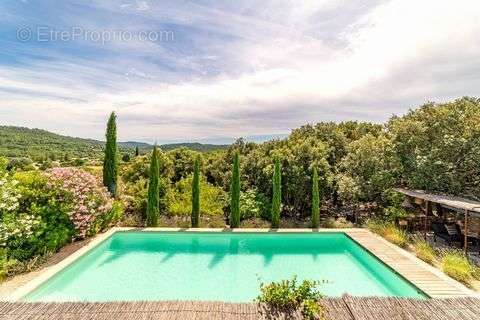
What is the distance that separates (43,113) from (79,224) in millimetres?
7629

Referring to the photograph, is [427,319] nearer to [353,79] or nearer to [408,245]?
[408,245]

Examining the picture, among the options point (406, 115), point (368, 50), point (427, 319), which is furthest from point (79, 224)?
point (406, 115)

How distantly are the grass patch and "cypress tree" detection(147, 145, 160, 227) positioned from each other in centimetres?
1014

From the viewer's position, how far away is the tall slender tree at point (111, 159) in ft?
56.3

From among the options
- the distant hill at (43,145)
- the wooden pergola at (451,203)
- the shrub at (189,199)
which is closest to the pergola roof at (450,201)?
the wooden pergola at (451,203)

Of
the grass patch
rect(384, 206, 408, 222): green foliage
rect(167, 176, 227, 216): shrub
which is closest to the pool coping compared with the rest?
the grass patch

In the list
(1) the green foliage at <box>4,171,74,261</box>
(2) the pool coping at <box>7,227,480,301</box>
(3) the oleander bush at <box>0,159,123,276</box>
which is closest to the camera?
(2) the pool coping at <box>7,227,480,301</box>

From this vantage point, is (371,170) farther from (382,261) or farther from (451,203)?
(382,261)

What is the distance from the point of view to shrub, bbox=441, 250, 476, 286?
31.3 feet

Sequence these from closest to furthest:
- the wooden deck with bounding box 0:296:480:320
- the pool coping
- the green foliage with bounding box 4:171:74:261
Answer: the wooden deck with bounding box 0:296:480:320 < the pool coping < the green foliage with bounding box 4:171:74:261

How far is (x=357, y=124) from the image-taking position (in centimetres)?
2531

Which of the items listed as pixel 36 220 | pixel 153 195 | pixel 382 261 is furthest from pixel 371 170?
pixel 36 220

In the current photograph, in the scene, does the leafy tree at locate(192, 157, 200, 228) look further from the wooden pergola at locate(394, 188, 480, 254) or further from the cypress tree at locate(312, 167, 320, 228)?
the wooden pergola at locate(394, 188, 480, 254)

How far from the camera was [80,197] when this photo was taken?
12.8 meters
